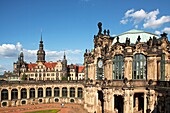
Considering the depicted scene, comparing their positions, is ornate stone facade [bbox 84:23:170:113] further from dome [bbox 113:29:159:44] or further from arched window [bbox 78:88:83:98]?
arched window [bbox 78:88:83:98]

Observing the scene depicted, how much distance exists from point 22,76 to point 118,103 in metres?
97.0

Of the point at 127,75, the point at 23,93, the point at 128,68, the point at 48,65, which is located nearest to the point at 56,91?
the point at 23,93

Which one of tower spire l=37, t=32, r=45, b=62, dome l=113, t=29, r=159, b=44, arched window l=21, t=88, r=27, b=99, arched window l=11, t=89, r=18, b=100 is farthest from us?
tower spire l=37, t=32, r=45, b=62

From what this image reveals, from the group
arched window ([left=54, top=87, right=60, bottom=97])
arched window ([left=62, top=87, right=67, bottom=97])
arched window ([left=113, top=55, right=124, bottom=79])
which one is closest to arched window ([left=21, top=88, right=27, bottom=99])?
arched window ([left=54, top=87, right=60, bottom=97])

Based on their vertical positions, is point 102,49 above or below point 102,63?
above

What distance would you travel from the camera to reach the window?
3791 cm

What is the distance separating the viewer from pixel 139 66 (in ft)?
125

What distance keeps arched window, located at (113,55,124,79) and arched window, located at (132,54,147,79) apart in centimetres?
251

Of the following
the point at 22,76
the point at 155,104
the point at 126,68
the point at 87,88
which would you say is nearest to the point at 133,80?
the point at 126,68

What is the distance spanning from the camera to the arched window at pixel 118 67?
1576 inches

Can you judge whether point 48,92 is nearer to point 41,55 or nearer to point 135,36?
point 135,36

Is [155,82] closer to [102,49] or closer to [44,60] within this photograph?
[102,49]

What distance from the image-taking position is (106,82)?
4222cm

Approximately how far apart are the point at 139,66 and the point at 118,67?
14.0ft
